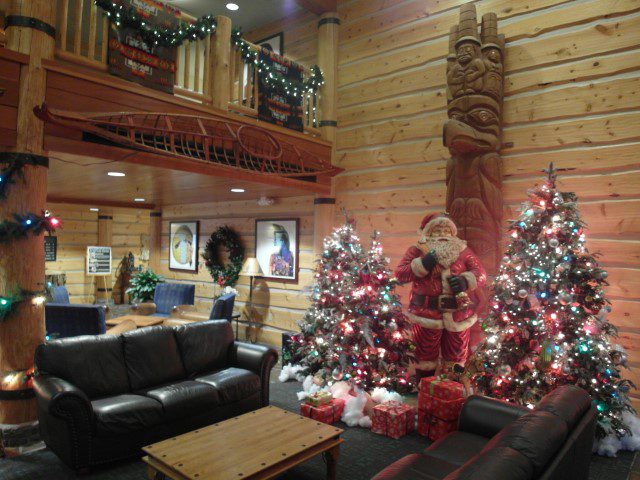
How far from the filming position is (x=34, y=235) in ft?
11.1

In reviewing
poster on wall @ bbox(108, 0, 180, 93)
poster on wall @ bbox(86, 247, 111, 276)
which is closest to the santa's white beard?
poster on wall @ bbox(108, 0, 180, 93)

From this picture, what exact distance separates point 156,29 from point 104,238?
23.7 ft

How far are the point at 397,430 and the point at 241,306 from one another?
12.8 ft

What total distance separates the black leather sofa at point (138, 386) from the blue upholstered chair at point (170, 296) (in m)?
2.58

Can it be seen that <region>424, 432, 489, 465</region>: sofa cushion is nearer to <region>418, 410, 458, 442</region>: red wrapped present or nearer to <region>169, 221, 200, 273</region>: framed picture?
<region>418, 410, 458, 442</region>: red wrapped present

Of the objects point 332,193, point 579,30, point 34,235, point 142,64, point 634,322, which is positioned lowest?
point 634,322

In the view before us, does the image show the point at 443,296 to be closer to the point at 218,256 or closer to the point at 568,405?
the point at 568,405

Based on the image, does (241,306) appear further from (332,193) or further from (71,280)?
(71,280)

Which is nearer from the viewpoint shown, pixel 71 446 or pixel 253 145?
pixel 71 446

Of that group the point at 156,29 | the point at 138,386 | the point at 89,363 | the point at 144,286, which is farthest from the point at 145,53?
the point at 144,286

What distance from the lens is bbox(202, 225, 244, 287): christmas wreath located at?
7.19 meters

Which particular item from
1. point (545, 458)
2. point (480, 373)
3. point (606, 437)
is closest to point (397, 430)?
point (480, 373)

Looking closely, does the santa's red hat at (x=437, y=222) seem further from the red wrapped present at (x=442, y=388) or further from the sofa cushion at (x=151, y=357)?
the sofa cushion at (x=151, y=357)

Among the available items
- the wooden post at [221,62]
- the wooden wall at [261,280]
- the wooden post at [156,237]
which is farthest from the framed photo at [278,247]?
the wooden post at [156,237]
